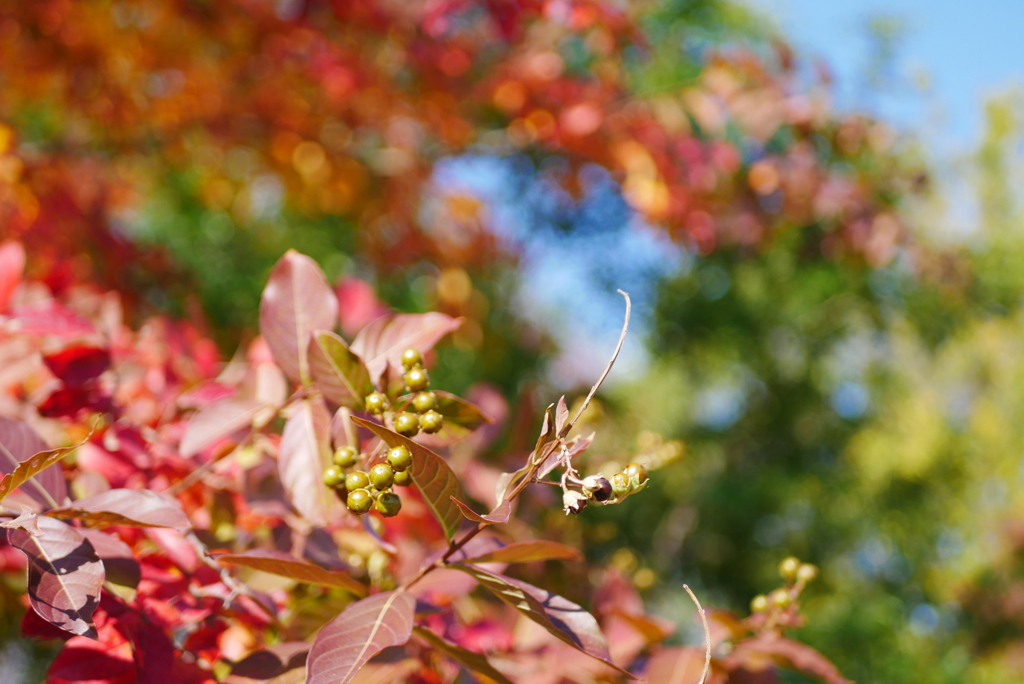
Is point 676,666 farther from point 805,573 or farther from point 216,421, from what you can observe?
point 216,421

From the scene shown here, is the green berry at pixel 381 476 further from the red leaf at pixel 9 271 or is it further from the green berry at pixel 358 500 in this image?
A: the red leaf at pixel 9 271

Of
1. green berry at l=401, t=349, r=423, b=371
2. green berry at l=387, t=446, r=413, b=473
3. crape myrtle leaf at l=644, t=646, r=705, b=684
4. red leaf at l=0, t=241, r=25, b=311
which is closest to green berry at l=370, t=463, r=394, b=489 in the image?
green berry at l=387, t=446, r=413, b=473

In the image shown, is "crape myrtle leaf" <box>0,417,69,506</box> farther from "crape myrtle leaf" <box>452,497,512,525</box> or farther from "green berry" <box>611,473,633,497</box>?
"green berry" <box>611,473,633,497</box>

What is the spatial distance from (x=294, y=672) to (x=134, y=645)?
0.14m

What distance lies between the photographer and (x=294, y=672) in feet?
2.06

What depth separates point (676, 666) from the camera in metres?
0.74

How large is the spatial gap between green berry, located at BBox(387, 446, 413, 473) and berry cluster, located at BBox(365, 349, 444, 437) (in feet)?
0.10

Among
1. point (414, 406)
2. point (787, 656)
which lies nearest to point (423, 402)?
point (414, 406)

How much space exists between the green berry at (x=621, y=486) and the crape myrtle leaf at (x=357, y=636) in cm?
21

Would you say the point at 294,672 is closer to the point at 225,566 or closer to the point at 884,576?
the point at 225,566

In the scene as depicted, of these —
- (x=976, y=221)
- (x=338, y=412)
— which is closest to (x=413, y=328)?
(x=338, y=412)

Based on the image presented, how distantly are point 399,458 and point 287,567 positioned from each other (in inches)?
6.8

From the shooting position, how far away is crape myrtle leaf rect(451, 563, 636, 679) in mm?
564

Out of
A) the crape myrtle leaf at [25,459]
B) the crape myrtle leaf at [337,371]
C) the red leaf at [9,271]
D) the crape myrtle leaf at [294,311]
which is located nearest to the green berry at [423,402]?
the crape myrtle leaf at [337,371]
